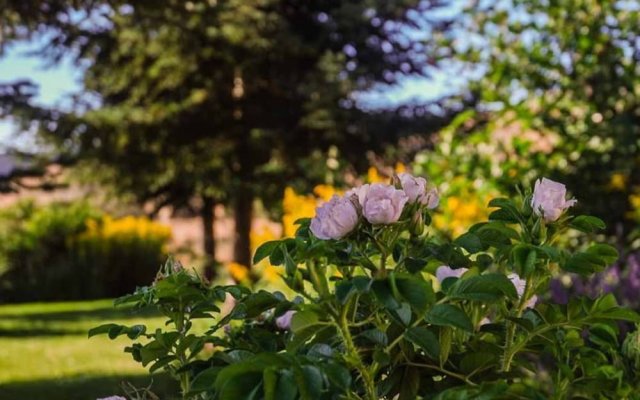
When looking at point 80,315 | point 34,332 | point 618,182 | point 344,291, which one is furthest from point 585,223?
point 80,315

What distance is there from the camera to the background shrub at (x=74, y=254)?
1183 centimetres

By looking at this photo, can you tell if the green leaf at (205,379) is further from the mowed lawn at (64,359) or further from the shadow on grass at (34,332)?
the shadow on grass at (34,332)

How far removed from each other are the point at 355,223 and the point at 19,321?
26.1ft

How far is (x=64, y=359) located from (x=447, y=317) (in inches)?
206

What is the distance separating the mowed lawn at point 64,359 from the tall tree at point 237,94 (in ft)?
10.6

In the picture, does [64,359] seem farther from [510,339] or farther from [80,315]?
[510,339]

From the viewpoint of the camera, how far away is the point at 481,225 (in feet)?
5.59

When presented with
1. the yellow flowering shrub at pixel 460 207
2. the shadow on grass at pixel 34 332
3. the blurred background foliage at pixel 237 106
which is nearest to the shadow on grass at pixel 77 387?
the yellow flowering shrub at pixel 460 207

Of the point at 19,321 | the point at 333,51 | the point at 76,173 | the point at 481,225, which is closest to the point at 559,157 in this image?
the point at 481,225

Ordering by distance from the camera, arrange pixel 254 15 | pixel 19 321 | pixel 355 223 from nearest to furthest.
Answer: pixel 355 223
pixel 19 321
pixel 254 15

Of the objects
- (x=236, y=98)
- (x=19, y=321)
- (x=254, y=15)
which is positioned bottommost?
(x=19, y=321)

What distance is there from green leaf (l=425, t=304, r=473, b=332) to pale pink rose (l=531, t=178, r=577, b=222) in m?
0.29

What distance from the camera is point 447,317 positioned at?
1.40 metres

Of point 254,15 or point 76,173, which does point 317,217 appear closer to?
point 254,15
